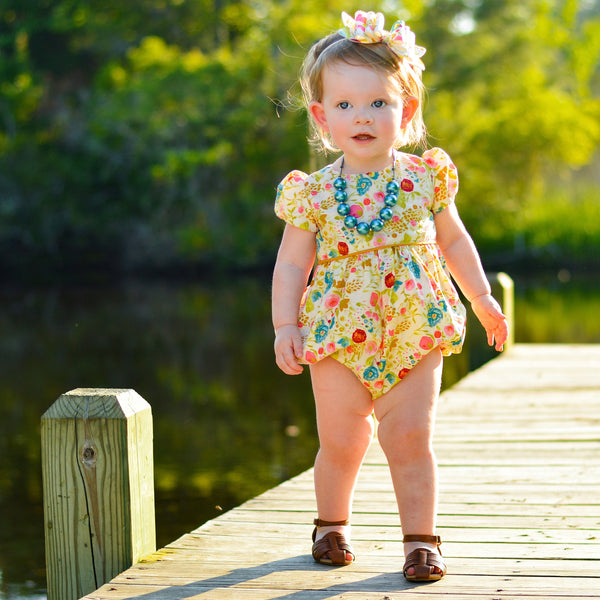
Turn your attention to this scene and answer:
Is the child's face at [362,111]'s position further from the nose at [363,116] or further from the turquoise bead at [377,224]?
the turquoise bead at [377,224]

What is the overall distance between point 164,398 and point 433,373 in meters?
6.15

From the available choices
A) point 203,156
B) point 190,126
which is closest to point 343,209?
point 203,156

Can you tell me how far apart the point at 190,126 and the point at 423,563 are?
19515 mm

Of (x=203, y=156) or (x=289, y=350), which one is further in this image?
(x=203, y=156)

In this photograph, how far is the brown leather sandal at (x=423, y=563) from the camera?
7.46 feet

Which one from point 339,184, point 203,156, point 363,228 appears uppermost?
point 203,156

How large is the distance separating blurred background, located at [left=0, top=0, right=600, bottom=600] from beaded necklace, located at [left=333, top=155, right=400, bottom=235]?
9550 millimetres

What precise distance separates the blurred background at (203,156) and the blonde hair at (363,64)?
31.1 ft

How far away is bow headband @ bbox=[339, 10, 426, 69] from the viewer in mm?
2398

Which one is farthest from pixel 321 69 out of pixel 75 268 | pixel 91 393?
pixel 75 268

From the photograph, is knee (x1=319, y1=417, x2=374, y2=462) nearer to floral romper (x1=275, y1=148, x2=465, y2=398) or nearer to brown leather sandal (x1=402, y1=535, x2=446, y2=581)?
floral romper (x1=275, y1=148, x2=465, y2=398)

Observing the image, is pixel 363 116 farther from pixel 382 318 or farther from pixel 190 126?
pixel 190 126

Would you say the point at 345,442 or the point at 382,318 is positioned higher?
the point at 382,318

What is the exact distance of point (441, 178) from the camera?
96.9 inches
